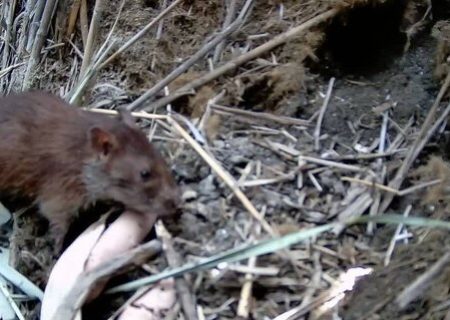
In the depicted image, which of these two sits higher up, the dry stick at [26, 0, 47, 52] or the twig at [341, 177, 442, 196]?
the dry stick at [26, 0, 47, 52]

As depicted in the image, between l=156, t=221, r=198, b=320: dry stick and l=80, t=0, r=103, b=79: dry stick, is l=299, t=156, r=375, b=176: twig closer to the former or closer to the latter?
l=156, t=221, r=198, b=320: dry stick

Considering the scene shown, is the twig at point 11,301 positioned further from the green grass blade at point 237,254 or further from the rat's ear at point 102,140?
the rat's ear at point 102,140

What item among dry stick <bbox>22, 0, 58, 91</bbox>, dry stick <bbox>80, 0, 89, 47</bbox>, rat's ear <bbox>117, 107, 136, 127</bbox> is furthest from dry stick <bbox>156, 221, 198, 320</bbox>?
dry stick <bbox>22, 0, 58, 91</bbox>

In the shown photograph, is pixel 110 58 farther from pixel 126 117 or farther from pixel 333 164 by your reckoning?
pixel 333 164

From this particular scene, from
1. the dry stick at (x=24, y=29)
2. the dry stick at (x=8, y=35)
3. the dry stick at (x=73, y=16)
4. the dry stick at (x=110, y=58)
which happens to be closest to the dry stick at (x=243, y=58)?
the dry stick at (x=110, y=58)

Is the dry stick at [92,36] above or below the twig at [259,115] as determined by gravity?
above

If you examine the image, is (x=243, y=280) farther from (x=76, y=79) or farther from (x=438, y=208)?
(x=76, y=79)
